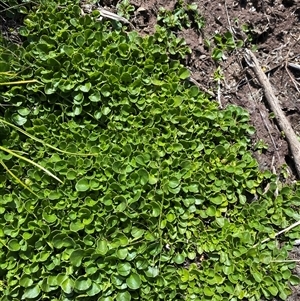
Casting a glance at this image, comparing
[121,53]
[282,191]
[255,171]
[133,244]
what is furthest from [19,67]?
[282,191]

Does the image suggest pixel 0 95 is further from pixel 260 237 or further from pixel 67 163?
pixel 260 237

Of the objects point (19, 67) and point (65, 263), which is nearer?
point (65, 263)

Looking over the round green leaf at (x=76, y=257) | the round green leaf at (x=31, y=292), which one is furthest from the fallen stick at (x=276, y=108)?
the round green leaf at (x=31, y=292)

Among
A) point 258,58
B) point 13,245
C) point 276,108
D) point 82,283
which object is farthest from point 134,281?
point 258,58

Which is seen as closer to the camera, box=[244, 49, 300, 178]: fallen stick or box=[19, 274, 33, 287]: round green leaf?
box=[19, 274, 33, 287]: round green leaf

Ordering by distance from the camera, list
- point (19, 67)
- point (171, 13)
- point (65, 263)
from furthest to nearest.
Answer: point (171, 13) < point (19, 67) < point (65, 263)

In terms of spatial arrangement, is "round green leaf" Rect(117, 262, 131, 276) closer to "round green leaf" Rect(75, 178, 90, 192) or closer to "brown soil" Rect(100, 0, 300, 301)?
"round green leaf" Rect(75, 178, 90, 192)

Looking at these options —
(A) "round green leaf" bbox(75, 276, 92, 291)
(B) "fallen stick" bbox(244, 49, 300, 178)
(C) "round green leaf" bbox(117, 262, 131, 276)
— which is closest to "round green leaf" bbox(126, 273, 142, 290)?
(C) "round green leaf" bbox(117, 262, 131, 276)

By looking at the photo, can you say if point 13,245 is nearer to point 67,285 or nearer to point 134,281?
point 67,285
